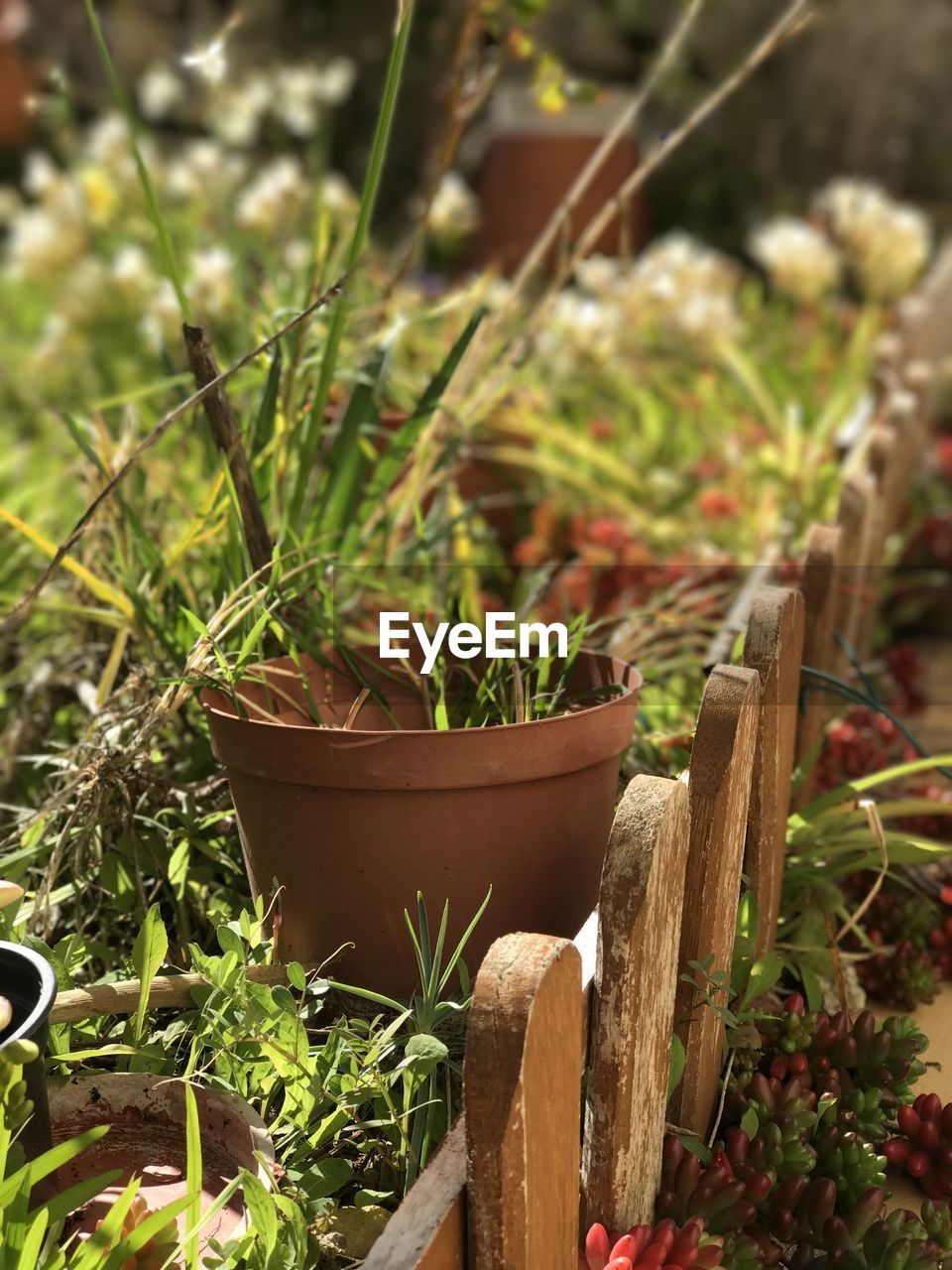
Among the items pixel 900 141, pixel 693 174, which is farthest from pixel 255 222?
pixel 900 141

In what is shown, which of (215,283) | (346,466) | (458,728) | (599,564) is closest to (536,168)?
(215,283)

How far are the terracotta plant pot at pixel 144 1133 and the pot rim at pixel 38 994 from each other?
0.44 ft

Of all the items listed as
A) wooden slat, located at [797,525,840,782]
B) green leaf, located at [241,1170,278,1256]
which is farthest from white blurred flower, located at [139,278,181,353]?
green leaf, located at [241,1170,278,1256]

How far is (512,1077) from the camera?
0.82 m

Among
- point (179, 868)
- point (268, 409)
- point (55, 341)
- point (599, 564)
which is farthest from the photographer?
point (55, 341)

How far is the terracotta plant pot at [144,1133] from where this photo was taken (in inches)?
39.8

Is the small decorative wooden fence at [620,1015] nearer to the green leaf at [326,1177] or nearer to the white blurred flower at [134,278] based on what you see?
the green leaf at [326,1177]

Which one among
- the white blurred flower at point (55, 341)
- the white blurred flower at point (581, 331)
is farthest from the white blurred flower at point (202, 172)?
the white blurred flower at point (581, 331)

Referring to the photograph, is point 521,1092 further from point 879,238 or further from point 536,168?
point 536,168

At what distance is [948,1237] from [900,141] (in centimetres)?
672

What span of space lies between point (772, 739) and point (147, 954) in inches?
23.8

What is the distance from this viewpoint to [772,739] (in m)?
1.25

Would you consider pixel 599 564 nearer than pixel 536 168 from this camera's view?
Yes

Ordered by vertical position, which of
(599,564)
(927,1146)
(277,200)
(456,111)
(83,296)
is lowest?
(927,1146)
